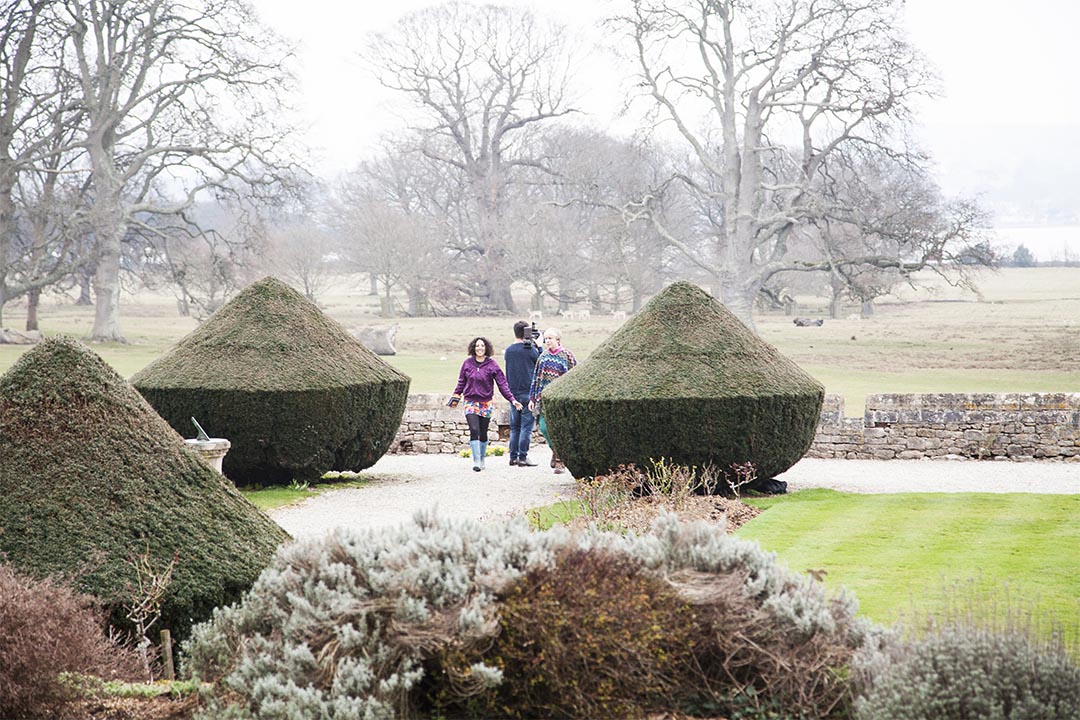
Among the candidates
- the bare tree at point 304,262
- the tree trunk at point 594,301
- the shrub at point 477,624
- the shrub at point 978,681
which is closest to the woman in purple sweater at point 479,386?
the shrub at point 477,624

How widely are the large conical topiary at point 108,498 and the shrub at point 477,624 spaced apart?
0.62 meters

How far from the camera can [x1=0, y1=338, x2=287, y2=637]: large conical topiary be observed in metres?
5.18

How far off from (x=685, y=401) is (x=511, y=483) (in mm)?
2841

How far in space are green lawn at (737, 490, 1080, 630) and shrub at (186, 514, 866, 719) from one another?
5.47 ft

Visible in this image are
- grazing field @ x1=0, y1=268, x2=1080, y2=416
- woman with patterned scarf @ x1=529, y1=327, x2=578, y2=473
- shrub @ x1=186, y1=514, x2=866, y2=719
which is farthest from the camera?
grazing field @ x1=0, y1=268, x2=1080, y2=416

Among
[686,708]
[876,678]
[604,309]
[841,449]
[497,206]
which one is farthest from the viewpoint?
[497,206]

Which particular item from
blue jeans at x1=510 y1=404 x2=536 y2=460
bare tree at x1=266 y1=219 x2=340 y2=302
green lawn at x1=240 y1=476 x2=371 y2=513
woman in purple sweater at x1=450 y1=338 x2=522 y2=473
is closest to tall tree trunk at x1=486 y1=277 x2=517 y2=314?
bare tree at x1=266 y1=219 x2=340 y2=302

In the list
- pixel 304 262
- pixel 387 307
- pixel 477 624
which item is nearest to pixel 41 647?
pixel 477 624

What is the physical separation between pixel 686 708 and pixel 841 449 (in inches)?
497

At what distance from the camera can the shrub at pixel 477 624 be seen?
13.5 feet

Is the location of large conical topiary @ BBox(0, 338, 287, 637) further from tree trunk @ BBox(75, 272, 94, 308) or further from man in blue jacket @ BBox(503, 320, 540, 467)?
tree trunk @ BBox(75, 272, 94, 308)

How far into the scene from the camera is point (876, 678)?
161 inches

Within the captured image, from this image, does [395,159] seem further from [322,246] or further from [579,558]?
→ [579,558]

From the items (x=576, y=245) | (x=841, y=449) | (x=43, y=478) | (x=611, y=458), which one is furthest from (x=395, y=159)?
(x=43, y=478)
